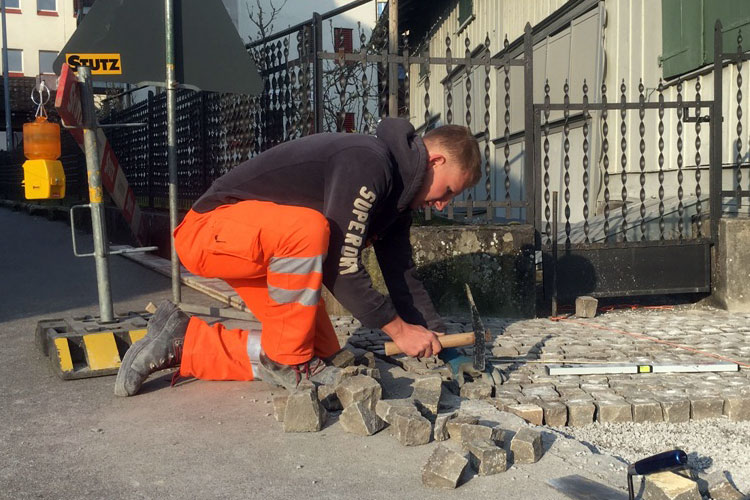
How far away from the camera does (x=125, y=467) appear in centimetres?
297

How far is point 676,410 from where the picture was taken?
3770mm

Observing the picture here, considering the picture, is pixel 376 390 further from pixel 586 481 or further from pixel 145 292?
pixel 145 292

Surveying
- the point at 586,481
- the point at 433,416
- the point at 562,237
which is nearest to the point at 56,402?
the point at 433,416

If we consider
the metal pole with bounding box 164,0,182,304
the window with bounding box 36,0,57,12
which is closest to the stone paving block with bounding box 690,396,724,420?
the metal pole with bounding box 164,0,182,304

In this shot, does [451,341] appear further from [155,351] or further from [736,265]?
[736,265]

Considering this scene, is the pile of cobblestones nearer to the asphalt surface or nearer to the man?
the asphalt surface

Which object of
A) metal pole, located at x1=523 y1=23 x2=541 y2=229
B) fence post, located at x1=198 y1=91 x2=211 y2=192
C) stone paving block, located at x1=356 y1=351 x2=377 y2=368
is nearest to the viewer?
stone paving block, located at x1=356 y1=351 x2=377 y2=368

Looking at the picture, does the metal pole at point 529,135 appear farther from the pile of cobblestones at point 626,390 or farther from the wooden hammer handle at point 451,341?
the wooden hammer handle at point 451,341

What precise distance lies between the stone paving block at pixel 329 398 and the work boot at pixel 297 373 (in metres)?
0.15

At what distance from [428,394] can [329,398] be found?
0.46m

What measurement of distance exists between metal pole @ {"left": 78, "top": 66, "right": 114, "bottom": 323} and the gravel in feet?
9.15

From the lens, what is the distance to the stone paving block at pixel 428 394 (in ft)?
11.3

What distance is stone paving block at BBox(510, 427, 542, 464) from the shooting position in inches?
118

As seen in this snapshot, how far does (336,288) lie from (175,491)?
1320mm
